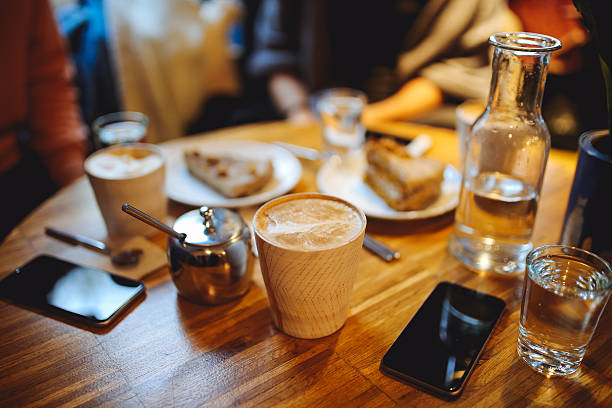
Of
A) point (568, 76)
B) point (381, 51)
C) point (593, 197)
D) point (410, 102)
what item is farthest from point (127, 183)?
point (568, 76)

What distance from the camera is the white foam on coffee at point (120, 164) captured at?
2.84 feet

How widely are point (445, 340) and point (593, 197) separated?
1.08 feet

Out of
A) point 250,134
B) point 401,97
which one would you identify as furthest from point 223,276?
point 401,97

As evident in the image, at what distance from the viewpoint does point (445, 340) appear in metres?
0.65

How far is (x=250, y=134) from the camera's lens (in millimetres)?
1412

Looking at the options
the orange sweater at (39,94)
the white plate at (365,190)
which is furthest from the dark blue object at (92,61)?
the white plate at (365,190)

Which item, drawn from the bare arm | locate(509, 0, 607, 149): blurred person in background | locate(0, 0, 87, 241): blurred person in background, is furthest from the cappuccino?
locate(509, 0, 607, 149): blurred person in background

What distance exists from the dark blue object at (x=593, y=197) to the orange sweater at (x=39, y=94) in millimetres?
1510

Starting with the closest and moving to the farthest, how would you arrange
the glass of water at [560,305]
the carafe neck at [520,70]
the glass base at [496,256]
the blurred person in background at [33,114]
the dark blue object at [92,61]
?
the glass of water at [560,305] → the carafe neck at [520,70] → the glass base at [496,256] → the blurred person in background at [33,114] → the dark blue object at [92,61]

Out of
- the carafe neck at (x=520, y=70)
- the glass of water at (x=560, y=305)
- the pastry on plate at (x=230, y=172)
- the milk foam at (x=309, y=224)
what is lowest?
the pastry on plate at (x=230, y=172)

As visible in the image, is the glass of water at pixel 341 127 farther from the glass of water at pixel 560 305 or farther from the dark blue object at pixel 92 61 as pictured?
the dark blue object at pixel 92 61

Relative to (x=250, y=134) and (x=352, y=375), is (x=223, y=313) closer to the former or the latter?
(x=352, y=375)

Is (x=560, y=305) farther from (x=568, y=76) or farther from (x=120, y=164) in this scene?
(x=568, y=76)

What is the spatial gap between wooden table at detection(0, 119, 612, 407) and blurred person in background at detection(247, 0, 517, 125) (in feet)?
3.97
